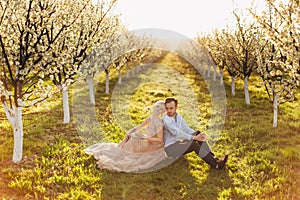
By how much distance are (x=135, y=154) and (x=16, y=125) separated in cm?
317

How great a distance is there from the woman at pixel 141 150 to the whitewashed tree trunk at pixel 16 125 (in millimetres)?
1982

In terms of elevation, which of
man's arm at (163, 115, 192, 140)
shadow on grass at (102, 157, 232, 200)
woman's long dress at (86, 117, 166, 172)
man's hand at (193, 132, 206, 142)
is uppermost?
man's arm at (163, 115, 192, 140)

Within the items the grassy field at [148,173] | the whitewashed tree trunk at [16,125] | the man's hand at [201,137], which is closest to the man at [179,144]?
the man's hand at [201,137]

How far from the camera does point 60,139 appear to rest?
9867 mm

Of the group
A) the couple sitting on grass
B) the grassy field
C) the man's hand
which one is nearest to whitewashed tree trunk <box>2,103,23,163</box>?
the grassy field

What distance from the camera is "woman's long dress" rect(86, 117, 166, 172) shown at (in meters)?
7.65

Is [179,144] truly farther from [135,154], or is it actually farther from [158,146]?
[135,154]

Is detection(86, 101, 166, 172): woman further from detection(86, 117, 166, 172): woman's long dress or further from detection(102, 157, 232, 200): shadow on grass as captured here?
detection(102, 157, 232, 200): shadow on grass

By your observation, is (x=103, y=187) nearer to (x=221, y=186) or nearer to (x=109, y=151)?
(x=109, y=151)

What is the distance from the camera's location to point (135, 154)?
315 inches

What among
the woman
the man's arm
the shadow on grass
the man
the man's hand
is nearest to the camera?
the shadow on grass

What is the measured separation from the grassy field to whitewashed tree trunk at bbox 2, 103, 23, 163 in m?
0.28

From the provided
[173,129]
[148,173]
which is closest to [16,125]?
[148,173]

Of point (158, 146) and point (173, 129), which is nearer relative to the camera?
point (173, 129)
